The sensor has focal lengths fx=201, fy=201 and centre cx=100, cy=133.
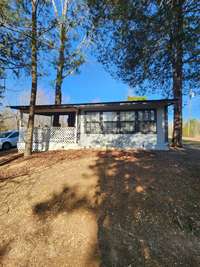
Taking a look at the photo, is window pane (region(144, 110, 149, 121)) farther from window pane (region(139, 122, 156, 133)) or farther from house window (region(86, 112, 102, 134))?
house window (region(86, 112, 102, 134))

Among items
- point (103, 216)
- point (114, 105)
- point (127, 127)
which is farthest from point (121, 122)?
point (103, 216)

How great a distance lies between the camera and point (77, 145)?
1209cm

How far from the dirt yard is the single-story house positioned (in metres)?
4.44

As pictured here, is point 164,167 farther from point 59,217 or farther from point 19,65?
point 19,65

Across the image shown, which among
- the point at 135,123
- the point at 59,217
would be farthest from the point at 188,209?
the point at 135,123

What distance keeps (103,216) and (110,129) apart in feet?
26.1

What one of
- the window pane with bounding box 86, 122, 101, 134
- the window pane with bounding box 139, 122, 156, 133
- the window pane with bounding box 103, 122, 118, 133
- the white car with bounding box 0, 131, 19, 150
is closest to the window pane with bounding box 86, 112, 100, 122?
the window pane with bounding box 86, 122, 101, 134

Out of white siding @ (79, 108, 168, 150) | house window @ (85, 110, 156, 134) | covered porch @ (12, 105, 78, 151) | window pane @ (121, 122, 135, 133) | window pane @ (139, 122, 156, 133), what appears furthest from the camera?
covered porch @ (12, 105, 78, 151)

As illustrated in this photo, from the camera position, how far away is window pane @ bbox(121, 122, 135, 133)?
11773mm

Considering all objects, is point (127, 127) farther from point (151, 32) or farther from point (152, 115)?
point (151, 32)

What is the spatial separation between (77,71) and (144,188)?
11506mm

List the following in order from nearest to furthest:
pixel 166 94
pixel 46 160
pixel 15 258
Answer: pixel 15 258, pixel 46 160, pixel 166 94

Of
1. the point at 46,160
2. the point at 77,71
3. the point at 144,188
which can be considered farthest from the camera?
the point at 77,71

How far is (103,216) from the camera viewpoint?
14.7 feet
